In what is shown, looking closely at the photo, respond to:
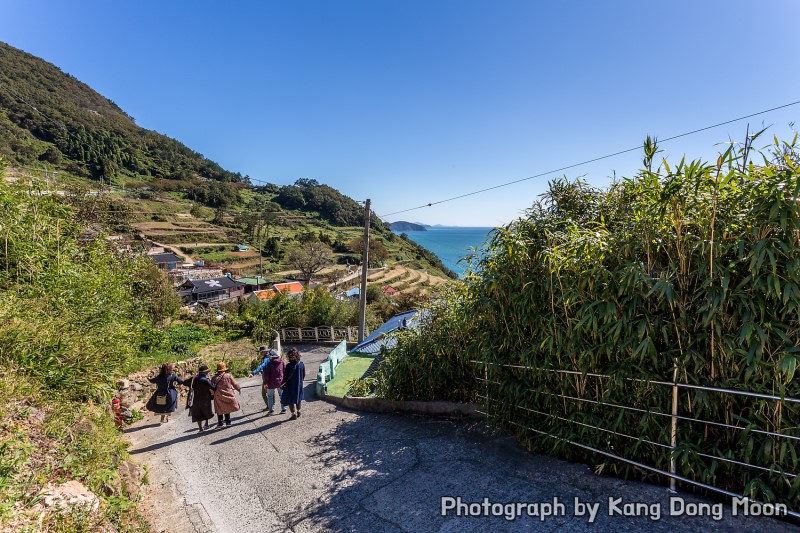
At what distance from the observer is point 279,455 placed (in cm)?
436

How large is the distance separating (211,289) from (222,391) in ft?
107

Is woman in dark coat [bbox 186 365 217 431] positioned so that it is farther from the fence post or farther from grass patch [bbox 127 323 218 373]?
the fence post

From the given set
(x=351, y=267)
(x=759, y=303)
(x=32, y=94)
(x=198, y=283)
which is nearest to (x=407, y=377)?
(x=759, y=303)

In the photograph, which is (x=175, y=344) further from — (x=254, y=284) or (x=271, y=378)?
(x=254, y=284)

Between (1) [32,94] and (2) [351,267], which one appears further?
(1) [32,94]

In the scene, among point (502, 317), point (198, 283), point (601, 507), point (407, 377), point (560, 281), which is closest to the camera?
point (601, 507)

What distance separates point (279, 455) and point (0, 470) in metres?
2.51

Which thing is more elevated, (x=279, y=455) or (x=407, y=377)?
(x=407, y=377)

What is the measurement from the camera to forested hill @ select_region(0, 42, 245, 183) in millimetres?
55781

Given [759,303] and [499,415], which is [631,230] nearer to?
[759,303]

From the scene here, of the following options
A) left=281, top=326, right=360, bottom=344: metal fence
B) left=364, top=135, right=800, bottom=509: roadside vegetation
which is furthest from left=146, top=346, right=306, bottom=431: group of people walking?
left=281, top=326, right=360, bottom=344: metal fence

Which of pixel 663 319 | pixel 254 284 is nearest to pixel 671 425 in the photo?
pixel 663 319

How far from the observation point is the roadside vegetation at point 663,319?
2.15m

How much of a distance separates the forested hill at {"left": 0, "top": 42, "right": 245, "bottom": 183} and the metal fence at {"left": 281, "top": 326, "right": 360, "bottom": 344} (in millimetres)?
36425
